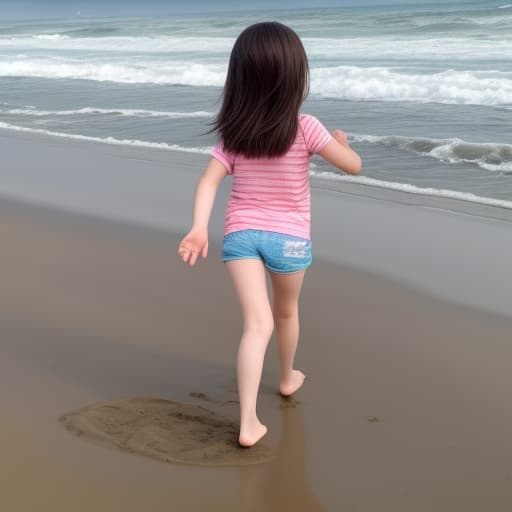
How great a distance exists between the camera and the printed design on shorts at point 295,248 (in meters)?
2.84

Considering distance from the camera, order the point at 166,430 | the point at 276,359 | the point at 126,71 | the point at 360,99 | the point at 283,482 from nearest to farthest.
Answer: the point at 283,482 → the point at 166,430 → the point at 276,359 → the point at 360,99 → the point at 126,71

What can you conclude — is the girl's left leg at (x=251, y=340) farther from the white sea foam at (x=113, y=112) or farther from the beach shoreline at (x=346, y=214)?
the white sea foam at (x=113, y=112)

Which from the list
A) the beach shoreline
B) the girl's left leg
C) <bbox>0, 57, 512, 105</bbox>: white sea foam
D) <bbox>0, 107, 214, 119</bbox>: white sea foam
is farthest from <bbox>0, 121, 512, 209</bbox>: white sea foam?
<bbox>0, 57, 512, 105</bbox>: white sea foam

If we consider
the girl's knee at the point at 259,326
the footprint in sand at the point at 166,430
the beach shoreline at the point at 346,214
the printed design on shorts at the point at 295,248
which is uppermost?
the printed design on shorts at the point at 295,248

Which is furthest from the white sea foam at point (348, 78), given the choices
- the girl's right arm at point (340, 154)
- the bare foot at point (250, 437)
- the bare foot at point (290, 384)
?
the bare foot at point (250, 437)

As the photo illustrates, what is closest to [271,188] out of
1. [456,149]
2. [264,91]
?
[264,91]

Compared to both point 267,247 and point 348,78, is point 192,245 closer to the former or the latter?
point 267,247

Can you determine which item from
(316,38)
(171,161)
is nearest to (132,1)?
(316,38)

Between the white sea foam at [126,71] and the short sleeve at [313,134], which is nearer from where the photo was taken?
the short sleeve at [313,134]

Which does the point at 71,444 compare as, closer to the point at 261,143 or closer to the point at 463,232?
the point at 261,143

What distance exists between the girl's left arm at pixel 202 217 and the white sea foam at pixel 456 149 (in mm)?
4949

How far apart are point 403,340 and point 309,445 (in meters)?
1.02

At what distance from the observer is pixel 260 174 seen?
2820 millimetres

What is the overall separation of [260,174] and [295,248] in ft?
0.94
